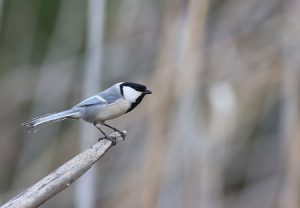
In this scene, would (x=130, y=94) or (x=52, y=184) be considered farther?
(x=130, y=94)

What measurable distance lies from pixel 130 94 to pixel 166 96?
50 cm

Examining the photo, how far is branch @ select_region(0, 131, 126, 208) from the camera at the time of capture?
0.74 m

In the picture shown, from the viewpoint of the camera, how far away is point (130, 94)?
1458 millimetres

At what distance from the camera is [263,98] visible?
2.45 m

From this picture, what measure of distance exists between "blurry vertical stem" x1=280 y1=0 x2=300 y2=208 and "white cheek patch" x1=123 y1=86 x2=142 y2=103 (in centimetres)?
86

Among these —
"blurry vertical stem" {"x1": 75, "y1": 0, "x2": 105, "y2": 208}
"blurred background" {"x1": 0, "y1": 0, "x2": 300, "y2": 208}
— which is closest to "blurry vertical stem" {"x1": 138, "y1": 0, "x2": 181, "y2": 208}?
"blurred background" {"x1": 0, "y1": 0, "x2": 300, "y2": 208}

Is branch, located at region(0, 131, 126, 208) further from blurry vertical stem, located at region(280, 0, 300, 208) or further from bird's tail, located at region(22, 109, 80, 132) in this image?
blurry vertical stem, located at region(280, 0, 300, 208)

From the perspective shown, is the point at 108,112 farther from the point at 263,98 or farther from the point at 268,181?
the point at 268,181

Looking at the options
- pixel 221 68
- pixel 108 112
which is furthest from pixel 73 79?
pixel 108 112

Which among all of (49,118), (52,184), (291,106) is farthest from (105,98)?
(291,106)

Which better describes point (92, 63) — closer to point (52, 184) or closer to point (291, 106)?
point (291, 106)

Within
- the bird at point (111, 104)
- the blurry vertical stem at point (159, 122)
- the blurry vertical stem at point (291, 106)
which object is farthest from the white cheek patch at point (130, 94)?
the blurry vertical stem at point (291, 106)

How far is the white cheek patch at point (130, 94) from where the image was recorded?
1430mm

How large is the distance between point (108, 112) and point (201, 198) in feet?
2.71
